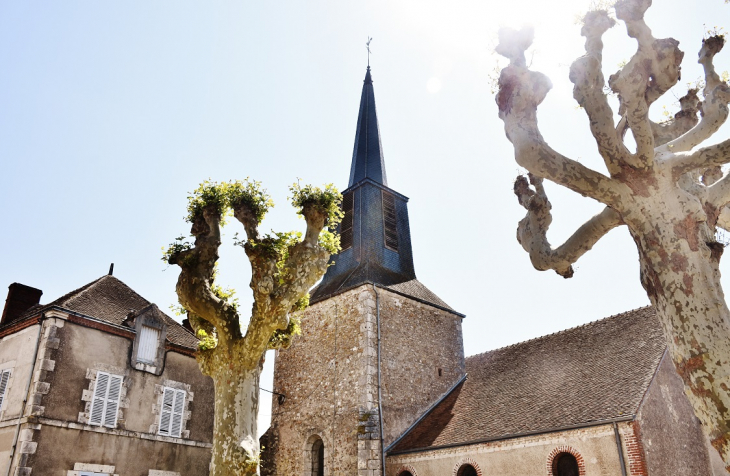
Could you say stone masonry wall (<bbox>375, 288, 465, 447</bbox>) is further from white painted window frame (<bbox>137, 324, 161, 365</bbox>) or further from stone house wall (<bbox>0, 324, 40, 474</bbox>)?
stone house wall (<bbox>0, 324, 40, 474</bbox>)

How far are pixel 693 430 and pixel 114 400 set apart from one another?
13673 mm

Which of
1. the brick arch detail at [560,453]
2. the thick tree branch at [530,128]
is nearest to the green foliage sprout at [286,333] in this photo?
the thick tree branch at [530,128]

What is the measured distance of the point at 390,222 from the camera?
61.0ft

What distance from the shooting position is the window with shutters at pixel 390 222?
59.8ft

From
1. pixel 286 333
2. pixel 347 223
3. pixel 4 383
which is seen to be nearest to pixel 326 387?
pixel 286 333

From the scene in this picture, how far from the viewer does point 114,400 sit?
1294 centimetres

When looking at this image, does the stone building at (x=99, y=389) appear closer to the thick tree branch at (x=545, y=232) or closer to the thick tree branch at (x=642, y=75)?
the thick tree branch at (x=545, y=232)

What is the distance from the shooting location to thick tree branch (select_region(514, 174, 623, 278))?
6.52 meters

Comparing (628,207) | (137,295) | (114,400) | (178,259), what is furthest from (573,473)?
(137,295)

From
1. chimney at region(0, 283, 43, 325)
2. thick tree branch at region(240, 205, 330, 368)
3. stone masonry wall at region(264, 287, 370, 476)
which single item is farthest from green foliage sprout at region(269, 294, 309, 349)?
chimney at region(0, 283, 43, 325)

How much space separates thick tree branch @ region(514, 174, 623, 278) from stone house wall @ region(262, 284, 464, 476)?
8308mm

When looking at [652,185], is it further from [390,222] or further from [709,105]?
[390,222]

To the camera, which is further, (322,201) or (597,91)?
(322,201)

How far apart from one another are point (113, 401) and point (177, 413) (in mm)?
1842
